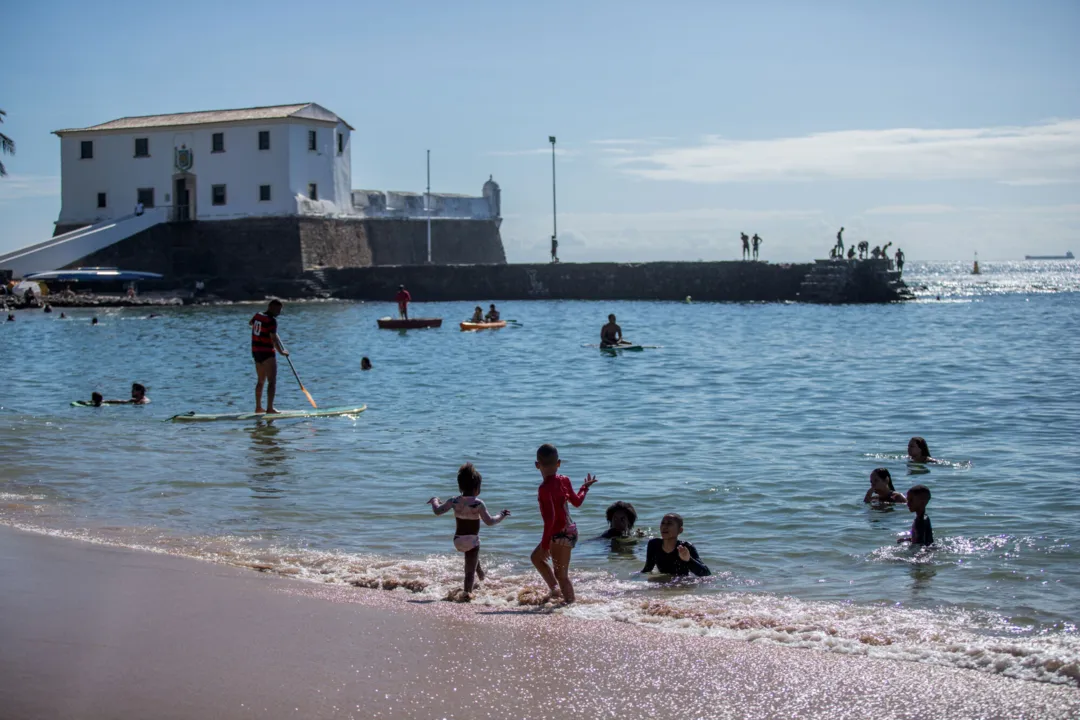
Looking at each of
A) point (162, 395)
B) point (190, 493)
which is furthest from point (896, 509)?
point (162, 395)

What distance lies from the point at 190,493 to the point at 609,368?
16.6m

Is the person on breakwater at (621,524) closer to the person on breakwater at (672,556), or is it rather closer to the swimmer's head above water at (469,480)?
the person on breakwater at (672,556)

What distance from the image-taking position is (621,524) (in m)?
9.42

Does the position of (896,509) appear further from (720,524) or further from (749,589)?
(749,589)

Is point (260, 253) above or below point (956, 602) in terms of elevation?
above

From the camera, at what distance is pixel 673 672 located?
5.79 m

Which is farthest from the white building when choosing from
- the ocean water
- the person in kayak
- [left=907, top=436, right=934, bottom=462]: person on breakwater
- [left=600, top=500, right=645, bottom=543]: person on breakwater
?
[left=600, top=500, right=645, bottom=543]: person on breakwater

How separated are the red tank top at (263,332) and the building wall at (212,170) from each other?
4303 centimetres

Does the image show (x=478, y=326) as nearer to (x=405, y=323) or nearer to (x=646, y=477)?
(x=405, y=323)

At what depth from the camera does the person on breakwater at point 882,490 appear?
10.6 meters

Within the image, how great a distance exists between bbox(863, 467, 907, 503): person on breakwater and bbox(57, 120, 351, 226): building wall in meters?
50.9

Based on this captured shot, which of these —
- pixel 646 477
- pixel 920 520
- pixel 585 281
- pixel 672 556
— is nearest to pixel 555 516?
pixel 672 556

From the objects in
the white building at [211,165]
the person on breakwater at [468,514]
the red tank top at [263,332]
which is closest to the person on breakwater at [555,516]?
the person on breakwater at [468,514]

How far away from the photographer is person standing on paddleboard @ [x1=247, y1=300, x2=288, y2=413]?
53.6ft
